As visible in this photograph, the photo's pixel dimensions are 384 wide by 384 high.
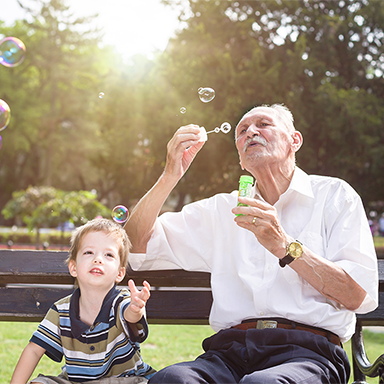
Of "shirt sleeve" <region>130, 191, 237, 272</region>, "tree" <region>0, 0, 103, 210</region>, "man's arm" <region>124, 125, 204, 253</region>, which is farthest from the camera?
"tree" <region>0, 0, 103, 210</region>

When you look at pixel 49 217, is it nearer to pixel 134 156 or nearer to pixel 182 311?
pixel 134 156

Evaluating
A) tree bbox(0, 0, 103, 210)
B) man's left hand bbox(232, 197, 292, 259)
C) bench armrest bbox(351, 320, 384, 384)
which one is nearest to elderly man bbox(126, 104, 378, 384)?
man's left hand bbox(232, 197, 292, 259)

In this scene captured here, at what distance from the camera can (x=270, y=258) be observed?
234 cm

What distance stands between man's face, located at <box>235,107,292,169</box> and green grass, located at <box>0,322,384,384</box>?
2.50 metres

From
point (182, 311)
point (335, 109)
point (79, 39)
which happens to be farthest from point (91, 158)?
point (182, 311)

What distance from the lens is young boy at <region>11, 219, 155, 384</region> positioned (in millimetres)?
2092

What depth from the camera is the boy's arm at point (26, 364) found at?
6.81 feet

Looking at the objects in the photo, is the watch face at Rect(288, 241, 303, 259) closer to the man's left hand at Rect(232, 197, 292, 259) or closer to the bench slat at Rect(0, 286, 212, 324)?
the man's left hand at Rect(232, 197, 292, 259)

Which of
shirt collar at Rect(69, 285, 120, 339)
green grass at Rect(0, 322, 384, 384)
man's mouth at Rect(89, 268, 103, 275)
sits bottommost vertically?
green grass at Rect(0, 322, 384, 384)

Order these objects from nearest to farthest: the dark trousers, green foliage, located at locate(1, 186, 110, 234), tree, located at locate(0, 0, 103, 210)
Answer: the dark trousers < green foliage, located at locate(1, 186, 110, 234) < tree, located at locate(0, 0, 103, 210)

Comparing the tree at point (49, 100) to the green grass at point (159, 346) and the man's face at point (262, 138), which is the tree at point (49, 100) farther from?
the man's face at point (262, 138)

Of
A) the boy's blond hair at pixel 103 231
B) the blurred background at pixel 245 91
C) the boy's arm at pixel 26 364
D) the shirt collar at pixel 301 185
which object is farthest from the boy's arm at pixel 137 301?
the blurred background at pixel 245 91

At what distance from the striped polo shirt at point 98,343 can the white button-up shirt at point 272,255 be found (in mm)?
471

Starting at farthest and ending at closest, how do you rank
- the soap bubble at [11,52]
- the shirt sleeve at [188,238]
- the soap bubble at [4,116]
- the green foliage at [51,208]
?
1. the green foliage at [51,208]
2. the soap bubble at [11,52]
3. the soap bubble at [4,116]
4. the shirt sleeve at [188,238]
